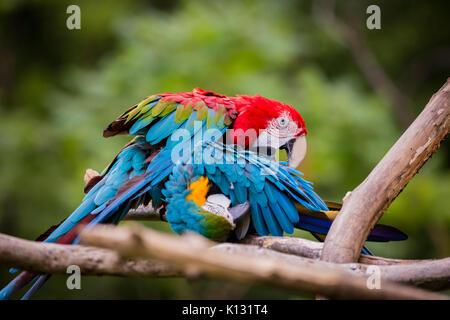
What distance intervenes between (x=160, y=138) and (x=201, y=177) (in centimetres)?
28

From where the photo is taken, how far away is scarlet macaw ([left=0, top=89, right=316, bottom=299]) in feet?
5.26

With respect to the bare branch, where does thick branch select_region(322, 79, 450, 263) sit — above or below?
above

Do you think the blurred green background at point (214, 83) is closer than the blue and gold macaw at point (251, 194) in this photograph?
No

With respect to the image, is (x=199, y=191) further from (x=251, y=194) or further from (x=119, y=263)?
(x=119, y=263)

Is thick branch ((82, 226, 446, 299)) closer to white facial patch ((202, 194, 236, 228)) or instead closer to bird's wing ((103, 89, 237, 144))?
white facial patch ((202, 194, 236, 228))

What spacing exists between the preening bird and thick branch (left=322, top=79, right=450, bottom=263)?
225mm

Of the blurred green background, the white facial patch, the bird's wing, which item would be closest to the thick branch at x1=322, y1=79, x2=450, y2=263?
the white facial patch

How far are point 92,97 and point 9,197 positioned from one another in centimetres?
142

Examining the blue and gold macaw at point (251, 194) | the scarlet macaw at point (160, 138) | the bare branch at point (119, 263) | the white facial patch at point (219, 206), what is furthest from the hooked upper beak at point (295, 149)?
the bare branch at point (119, 263)

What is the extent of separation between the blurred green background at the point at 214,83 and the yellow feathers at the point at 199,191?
1.44 metres

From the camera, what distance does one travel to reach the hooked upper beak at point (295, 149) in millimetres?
1981

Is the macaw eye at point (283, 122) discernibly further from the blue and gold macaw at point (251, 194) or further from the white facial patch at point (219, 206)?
the white facial patch at point (219, 206)

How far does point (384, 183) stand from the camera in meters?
1.47
